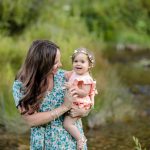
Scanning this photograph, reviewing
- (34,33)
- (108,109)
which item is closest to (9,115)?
(108,109)

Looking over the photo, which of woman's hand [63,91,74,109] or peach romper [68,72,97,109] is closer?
woman's hand [63,91,74,109]

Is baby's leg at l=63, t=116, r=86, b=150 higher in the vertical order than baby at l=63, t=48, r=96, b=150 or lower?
lower

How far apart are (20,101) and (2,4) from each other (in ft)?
34.3

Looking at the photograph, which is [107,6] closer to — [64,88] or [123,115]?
[123,115]

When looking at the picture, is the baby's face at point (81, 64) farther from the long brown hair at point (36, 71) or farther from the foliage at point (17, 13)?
the foliage at point (17, 13)

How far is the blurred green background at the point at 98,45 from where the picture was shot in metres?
8.98

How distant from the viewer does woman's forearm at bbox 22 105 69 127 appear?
4.62m

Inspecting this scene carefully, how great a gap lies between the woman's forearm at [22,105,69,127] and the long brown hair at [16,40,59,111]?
0.07 m

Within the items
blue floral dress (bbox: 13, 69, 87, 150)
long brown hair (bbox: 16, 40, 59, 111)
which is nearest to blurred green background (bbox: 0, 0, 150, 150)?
blue floral dress (bbox: 13, 69, 87, 150)

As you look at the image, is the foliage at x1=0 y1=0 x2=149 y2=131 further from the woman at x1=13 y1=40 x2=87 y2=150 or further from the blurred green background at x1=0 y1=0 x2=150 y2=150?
the woman at x1=13 y1=40 x2=87 y2=150

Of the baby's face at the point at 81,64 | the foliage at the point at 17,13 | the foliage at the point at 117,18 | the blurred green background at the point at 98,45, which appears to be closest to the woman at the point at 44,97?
the baby's face at the point at 81,64

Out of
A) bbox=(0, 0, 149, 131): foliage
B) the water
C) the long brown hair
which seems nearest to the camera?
the long brown hair

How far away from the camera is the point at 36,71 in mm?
4656

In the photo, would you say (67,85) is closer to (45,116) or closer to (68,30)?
(45,116)
